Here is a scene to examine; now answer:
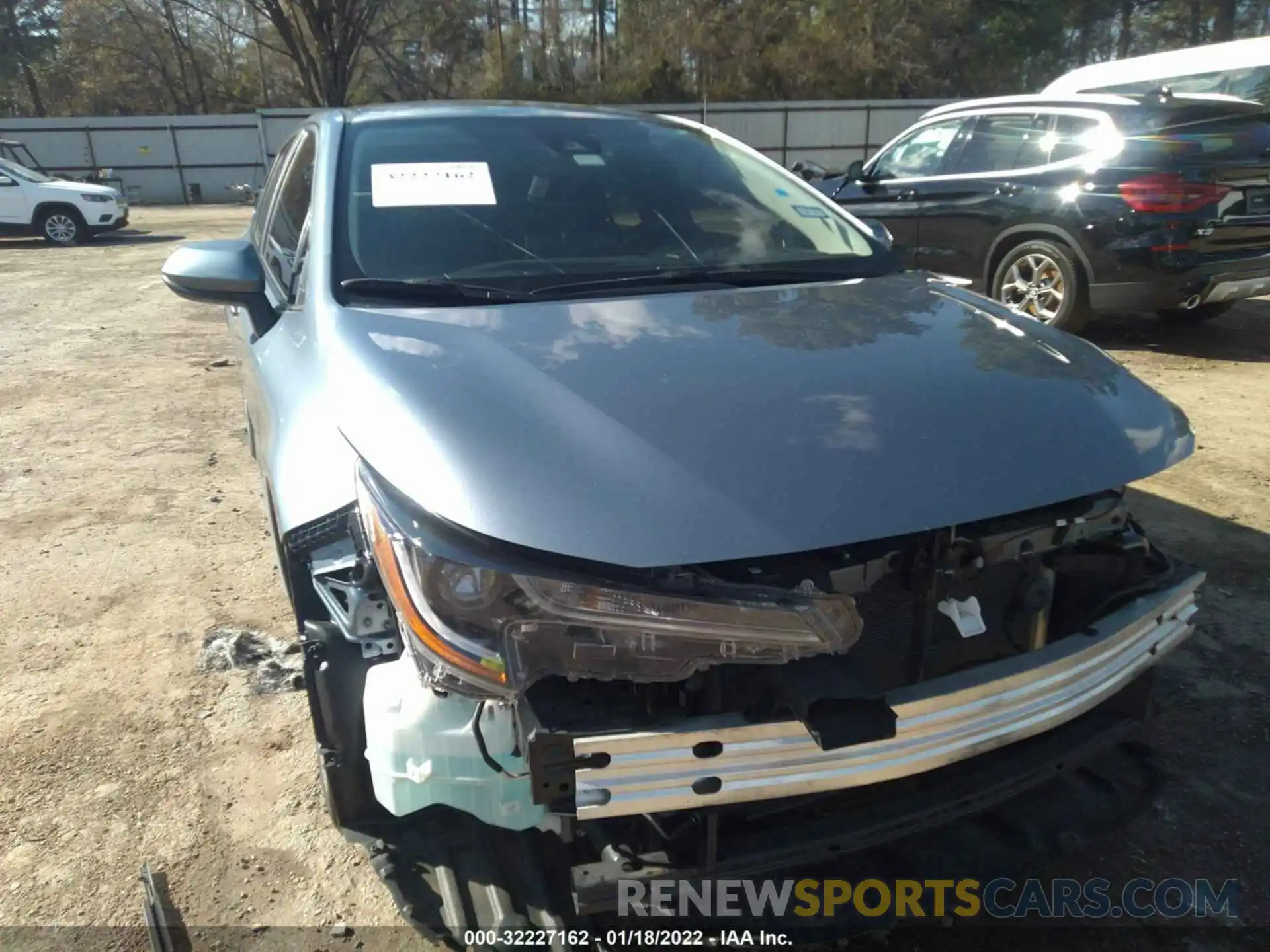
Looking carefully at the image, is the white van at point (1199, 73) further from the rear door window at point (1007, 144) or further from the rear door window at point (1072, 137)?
the rear door window at point (1072, 137)

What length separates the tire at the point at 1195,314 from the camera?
696 centimetres

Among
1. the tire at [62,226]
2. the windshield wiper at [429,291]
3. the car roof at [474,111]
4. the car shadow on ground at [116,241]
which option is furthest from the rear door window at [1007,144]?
the tire at [62,226]

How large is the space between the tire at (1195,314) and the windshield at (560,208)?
5015 millimetres

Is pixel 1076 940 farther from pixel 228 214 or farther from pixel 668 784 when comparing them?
pixel 228 214

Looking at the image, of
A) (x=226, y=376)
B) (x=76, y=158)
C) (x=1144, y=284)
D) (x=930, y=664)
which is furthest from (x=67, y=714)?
(x=76, y=158)

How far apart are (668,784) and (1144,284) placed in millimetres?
5811

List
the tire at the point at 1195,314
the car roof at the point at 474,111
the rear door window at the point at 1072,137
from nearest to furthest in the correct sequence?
1. the car roof at the point at 474,111
2. the rear door window at the point at 1072,137
3. the tire at the point at 1195,314

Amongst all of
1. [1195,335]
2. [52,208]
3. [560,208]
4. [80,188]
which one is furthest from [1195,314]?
[52,208]

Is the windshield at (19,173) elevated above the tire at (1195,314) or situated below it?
above

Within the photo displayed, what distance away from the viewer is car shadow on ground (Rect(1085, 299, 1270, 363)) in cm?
660

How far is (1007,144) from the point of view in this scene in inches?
274

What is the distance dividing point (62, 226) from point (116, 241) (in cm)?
80

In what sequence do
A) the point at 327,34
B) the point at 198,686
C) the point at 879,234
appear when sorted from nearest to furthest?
the point at 198,686
the point at 879,234
the point at 327,34

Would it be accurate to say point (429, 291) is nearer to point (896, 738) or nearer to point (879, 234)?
point (896, 738)
